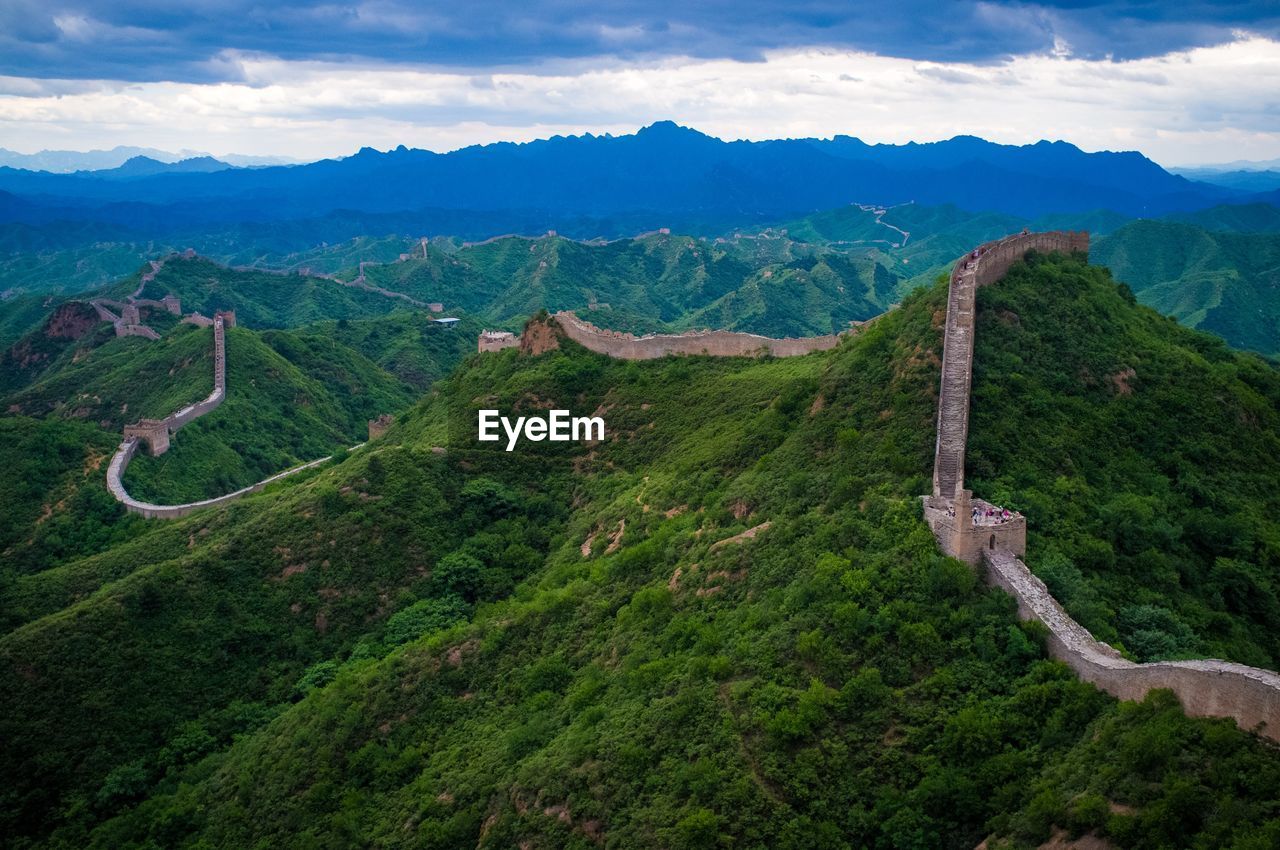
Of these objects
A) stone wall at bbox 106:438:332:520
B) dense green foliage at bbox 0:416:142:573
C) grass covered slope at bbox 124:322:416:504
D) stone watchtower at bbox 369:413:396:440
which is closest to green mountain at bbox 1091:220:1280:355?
grass covered slope at bbox 124:322:416:504

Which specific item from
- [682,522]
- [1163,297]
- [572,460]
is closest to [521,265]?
[1163,297]

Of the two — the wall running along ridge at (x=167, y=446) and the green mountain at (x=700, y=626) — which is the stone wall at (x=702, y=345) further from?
the wall running along ridge at (x=167, y=446)

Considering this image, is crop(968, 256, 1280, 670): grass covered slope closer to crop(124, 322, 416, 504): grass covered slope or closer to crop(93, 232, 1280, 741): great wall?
crop(93, 232, 1280, 741): great wall

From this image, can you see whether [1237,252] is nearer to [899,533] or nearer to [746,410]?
[746,410]

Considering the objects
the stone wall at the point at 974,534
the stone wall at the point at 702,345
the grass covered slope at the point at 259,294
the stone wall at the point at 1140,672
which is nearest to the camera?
the stone wall at the point at 1140,672

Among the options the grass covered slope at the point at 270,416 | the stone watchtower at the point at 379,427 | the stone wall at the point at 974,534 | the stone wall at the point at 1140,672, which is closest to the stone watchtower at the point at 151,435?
the grass covered slope at the point at 270,416

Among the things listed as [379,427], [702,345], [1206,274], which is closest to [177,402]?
[379,427]
